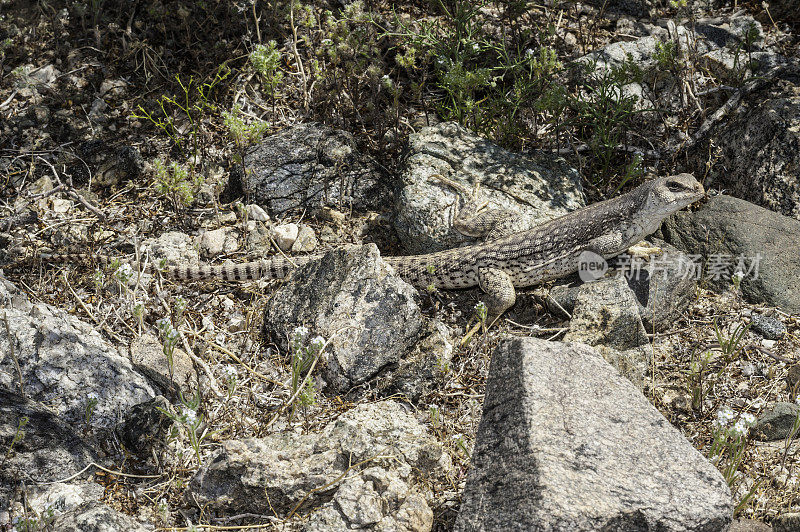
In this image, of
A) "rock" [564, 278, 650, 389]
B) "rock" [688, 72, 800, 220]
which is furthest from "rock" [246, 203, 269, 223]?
"rock" [688, 72, 800, 220]

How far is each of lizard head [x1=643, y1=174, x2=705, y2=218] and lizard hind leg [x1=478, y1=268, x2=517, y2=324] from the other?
4.53 feet

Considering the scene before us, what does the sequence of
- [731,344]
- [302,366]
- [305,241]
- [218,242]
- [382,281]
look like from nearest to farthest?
[302,366]
[731,344]
[382,281]
[218,242]
[305,241]

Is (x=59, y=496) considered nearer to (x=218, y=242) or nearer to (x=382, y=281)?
(x=382, y=281)

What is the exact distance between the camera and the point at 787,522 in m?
4.28

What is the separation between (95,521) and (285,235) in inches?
132

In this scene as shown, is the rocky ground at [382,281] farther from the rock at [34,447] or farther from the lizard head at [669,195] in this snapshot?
the lizard head at [669,195]

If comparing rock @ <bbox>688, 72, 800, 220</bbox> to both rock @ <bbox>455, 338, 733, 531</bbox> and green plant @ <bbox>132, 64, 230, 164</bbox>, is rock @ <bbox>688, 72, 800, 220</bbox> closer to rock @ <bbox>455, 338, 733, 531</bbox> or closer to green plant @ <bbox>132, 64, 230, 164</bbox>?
rock @ <bbox>455, 338, 733, 531</bbox>

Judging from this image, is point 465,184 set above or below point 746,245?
above

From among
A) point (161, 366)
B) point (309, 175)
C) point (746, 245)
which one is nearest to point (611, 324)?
point (746, 245)

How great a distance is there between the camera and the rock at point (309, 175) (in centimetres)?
714

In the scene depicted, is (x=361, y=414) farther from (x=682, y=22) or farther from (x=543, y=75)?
(x=682, y=22)

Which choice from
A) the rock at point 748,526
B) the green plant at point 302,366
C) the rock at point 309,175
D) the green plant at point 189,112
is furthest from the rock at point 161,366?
the rock at point 748,526

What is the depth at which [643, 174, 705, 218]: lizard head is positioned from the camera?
20.8ft

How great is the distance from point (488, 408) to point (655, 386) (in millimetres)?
1976
